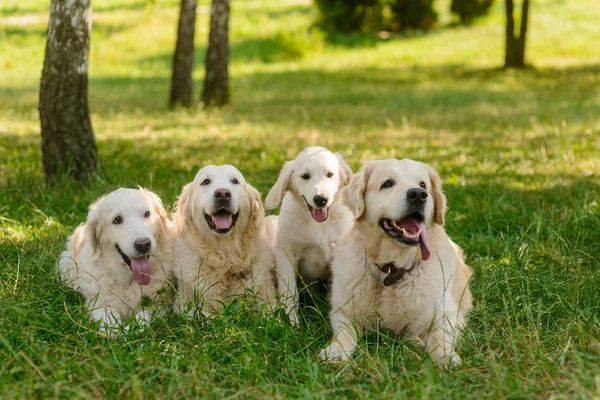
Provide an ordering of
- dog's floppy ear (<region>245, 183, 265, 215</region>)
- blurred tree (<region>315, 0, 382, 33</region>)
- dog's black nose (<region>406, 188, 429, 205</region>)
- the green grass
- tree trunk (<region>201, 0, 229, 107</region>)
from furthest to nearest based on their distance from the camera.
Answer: blurred tree (<region>315, 0, 382, 33</region>), tree trunk (<region>201, 0, 229, 107</region>), dog's floppy ear (<region>245, 183, 265, 215</region>), dog's black nose (<region>406, 188, 429, 205</region>), the green grass

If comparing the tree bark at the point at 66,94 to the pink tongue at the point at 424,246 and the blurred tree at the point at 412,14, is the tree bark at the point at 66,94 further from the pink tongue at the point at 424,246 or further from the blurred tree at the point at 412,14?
the blurred tree at the point at 412,14

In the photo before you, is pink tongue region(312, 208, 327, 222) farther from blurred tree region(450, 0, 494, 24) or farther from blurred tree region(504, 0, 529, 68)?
blurred tree region(450, 0, 494, 24)

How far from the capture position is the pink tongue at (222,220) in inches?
177

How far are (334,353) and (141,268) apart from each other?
1.39m

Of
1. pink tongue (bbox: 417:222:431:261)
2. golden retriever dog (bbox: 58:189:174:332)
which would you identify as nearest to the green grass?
golden retriever dog (bbox: 58:189:174:332)

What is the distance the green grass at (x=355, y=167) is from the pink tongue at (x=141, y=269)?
1.35 ft

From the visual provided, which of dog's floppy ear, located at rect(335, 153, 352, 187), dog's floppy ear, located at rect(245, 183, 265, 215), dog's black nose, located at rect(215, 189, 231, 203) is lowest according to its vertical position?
dog's floppy ear, located at rect(245, 183, 265, 215)

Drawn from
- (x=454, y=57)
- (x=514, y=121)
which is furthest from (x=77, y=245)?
(x=454, y=57)

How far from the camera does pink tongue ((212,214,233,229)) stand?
4.48 meters

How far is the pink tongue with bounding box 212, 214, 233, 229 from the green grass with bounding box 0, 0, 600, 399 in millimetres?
637

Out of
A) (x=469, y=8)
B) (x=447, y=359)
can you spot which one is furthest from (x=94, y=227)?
(x=469, y=8)

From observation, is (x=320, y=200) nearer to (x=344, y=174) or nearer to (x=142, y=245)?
(x=344, y=174)

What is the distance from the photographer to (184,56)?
13445 mm

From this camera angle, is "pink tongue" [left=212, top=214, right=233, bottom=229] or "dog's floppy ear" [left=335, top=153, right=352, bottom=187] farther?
"dog's floppy ear" [left=335, top=153, right=352, bottom=187]
